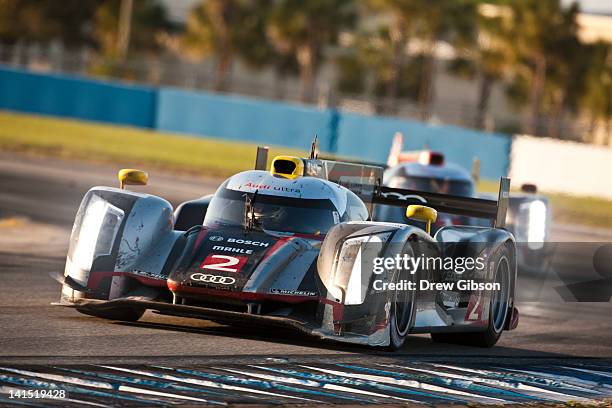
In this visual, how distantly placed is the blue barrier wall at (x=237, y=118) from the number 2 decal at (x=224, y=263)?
99.9ft

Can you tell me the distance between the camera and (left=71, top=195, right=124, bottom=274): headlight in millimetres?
11164

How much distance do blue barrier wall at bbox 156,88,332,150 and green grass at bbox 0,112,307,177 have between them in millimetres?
478

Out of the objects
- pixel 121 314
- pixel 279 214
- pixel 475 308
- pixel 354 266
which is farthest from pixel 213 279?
pixel 475 308

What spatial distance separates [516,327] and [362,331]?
10.3 feet

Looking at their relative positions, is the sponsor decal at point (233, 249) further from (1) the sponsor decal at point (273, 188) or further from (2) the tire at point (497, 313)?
(2) the tire at point (497, 313)

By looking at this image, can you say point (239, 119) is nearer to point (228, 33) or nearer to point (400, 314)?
point (228, 33)

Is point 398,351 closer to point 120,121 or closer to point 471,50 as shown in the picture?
point 120,121

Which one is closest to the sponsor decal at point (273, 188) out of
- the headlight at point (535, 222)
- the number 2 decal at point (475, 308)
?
the number 2 decal at point (475, 308)

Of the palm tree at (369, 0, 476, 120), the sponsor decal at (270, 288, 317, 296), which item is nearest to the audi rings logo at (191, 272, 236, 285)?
the sponsor decal at (270, 288, 317, 296)

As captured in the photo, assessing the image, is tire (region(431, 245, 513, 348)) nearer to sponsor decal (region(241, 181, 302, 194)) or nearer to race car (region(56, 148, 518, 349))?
race car (region(56, 148, 518, 349))

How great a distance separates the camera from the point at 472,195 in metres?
18.6

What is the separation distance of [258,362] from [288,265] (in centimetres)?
119

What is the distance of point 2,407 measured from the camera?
7.49 m

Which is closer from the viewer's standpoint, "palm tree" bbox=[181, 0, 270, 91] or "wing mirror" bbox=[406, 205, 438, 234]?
"wing mirror" bbox=[406, 205, 438, 234]
